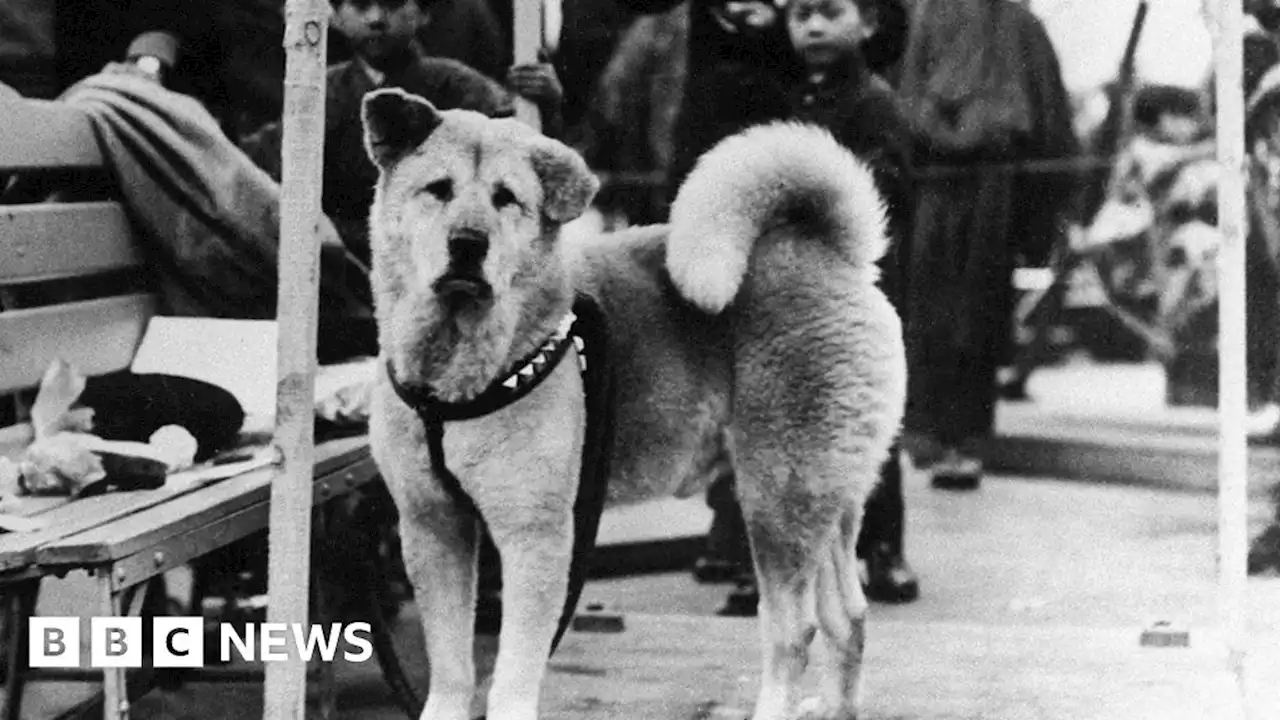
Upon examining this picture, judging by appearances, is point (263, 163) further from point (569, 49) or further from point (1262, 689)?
point (1262, 689)

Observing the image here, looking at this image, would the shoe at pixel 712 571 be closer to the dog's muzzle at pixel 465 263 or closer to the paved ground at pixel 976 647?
the paved ground at pixel 976 647

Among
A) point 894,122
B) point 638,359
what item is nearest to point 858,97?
point 894,122

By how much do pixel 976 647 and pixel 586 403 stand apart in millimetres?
1690

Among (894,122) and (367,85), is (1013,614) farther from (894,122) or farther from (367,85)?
(367,85)

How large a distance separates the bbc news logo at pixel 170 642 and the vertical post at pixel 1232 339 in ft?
6.39

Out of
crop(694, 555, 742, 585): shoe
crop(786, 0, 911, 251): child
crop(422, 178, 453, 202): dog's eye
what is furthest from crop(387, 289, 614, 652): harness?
crop(694, 555, 742, 585): shoe

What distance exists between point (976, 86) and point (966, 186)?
56 centimetres

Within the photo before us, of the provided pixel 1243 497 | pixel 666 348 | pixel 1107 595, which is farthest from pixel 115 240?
pixel 1107 595

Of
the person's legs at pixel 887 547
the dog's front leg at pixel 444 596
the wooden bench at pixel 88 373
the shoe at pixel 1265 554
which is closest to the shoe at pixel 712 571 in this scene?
the person's legs at pixel 887 547

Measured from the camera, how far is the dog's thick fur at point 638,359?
3367 millimetres

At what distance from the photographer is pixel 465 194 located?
10.8 feet

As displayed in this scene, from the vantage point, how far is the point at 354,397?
4.55m

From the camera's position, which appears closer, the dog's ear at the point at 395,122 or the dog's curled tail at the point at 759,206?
the dog's ear at the point at 395,122

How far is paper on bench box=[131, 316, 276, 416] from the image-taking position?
463cm
